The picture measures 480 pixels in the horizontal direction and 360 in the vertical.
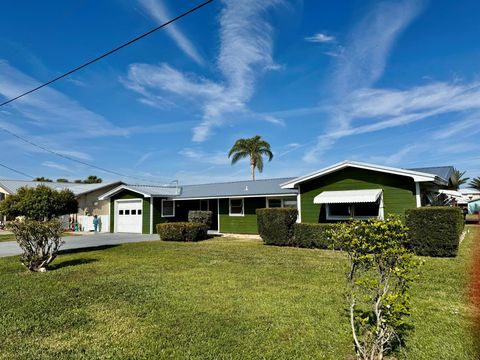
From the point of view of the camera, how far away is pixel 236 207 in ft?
73.0

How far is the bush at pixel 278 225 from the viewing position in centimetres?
1479

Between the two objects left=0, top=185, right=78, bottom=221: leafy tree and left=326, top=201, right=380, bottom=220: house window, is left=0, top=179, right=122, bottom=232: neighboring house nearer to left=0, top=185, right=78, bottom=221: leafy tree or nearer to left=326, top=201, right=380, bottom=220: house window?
left=0, top=185, right=78, bottom=221: leafy tree

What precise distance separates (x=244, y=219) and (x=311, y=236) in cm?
830

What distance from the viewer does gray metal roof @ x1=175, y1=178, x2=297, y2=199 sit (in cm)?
2073

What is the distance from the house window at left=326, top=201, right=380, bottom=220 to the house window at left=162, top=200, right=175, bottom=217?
13.9 m

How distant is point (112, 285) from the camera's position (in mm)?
7391

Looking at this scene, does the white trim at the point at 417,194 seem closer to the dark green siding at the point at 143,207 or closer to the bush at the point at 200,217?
the bush at the point at 200,217

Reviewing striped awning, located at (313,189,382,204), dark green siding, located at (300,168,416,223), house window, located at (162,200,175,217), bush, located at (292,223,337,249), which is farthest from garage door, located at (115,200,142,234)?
striped awning, located at (313,189,382,204)

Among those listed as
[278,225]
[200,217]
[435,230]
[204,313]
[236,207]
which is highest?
[236,207]

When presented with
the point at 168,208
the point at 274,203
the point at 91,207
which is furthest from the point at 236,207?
the point at 91,207

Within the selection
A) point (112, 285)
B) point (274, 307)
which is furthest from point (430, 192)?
point (112, 285)

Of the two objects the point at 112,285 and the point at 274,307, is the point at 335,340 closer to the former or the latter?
the point at 274,307

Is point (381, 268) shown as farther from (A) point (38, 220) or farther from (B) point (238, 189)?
(B) point (238, 189)

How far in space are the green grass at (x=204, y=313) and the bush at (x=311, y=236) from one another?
4.01 metres
